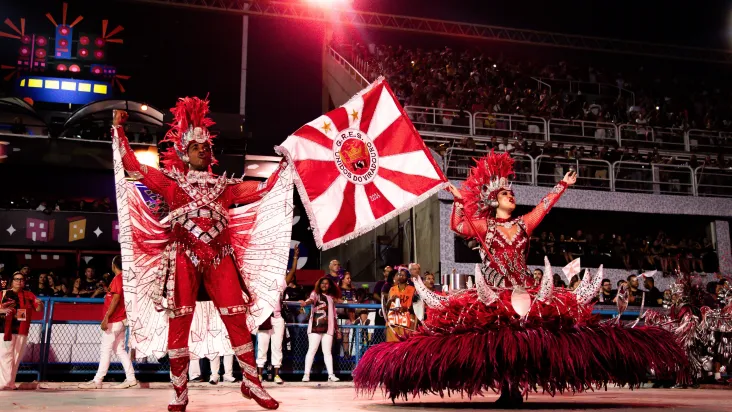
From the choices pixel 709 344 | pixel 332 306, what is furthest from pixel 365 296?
pixel 709 344

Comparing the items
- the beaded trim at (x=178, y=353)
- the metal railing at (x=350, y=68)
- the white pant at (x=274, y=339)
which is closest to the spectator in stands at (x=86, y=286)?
the white pant at (x=274, y=339)

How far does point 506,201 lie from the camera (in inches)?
218

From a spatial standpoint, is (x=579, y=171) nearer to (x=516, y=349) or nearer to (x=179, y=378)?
(x=516, y=349)

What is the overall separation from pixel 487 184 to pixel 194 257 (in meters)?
2.34

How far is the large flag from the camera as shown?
5.50 metres

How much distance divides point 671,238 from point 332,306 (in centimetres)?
978

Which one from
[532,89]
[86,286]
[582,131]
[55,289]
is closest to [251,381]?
[86,286]

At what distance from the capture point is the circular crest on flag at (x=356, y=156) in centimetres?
568

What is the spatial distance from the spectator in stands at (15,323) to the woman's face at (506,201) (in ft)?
20.0

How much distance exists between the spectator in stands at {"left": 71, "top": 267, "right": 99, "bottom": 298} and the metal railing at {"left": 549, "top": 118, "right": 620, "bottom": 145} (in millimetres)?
10164

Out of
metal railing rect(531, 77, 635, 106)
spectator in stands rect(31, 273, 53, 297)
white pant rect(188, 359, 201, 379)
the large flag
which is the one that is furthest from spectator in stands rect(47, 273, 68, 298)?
metal railing rect(531, 77, 635, 106)

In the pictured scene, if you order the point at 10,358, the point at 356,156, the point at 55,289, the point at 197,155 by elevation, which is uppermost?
the point at 356,156

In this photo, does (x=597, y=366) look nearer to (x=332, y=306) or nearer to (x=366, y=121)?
(x=366, y=121)

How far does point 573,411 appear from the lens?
4.39 meters
